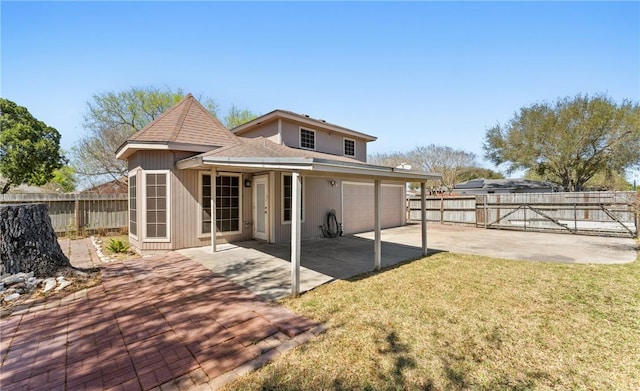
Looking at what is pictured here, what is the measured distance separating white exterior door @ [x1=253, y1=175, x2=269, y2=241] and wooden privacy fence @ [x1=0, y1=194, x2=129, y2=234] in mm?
6140

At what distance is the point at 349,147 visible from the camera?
13.3 m

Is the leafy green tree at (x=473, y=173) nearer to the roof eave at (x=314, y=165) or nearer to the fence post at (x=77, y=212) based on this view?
the roof eave at (x=314, y=165)

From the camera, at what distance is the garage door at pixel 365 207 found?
11656 mm

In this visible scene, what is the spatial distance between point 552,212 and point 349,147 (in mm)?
9987

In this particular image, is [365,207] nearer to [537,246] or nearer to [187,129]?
[537,246]

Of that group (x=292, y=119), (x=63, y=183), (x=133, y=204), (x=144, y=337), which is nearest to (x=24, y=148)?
(x=63, y=183)

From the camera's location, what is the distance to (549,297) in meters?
4.52

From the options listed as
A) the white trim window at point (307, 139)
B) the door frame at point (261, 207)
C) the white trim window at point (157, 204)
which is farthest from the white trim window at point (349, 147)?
the white trim window at point (157, 204)

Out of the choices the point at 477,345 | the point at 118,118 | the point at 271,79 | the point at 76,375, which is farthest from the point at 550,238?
the point at 118,118

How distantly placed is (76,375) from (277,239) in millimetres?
6452

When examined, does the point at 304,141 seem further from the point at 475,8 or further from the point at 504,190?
the point at 504,190

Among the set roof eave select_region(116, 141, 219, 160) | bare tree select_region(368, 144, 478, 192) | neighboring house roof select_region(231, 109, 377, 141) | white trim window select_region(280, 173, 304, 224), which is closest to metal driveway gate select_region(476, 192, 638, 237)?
neighboring house roof select_region(231, 109, 377, 141)

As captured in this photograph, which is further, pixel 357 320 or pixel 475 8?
pixel 475 8

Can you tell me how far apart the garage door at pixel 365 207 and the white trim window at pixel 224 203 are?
438 centimetres
